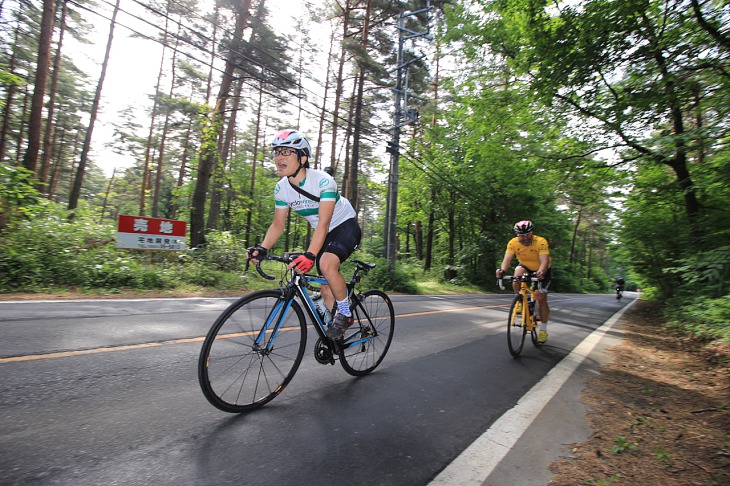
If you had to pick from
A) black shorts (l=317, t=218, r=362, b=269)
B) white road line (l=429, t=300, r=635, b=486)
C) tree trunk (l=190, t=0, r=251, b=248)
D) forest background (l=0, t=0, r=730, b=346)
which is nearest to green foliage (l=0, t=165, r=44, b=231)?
forest background (l=0, t=0, r=730, b=346)

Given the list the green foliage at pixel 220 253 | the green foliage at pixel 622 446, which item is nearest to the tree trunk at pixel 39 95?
the green foliage at pixel 220 253

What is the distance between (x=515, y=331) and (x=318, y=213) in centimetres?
351

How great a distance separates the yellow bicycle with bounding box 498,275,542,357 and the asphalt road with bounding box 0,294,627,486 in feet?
1.34

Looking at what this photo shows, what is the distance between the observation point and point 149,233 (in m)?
9.09

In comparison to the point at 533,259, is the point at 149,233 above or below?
above

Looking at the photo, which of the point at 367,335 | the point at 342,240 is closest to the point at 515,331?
the point at 367,335

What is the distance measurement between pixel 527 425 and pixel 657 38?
8804mm

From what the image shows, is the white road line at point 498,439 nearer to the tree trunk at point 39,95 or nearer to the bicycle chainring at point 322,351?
the bicycle chainring at point 322,351

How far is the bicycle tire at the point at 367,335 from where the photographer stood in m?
3.38

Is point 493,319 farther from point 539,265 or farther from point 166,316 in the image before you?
point 166,316

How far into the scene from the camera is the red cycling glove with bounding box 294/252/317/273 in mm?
2455

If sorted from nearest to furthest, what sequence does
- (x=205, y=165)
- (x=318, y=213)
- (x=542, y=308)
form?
(x=318, y=213), (x=542, y=308), (x=205, y=165)

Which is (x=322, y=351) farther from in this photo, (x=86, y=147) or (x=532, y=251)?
(x=86, y=147)

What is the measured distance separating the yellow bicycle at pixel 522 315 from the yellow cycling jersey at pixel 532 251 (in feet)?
0.89
